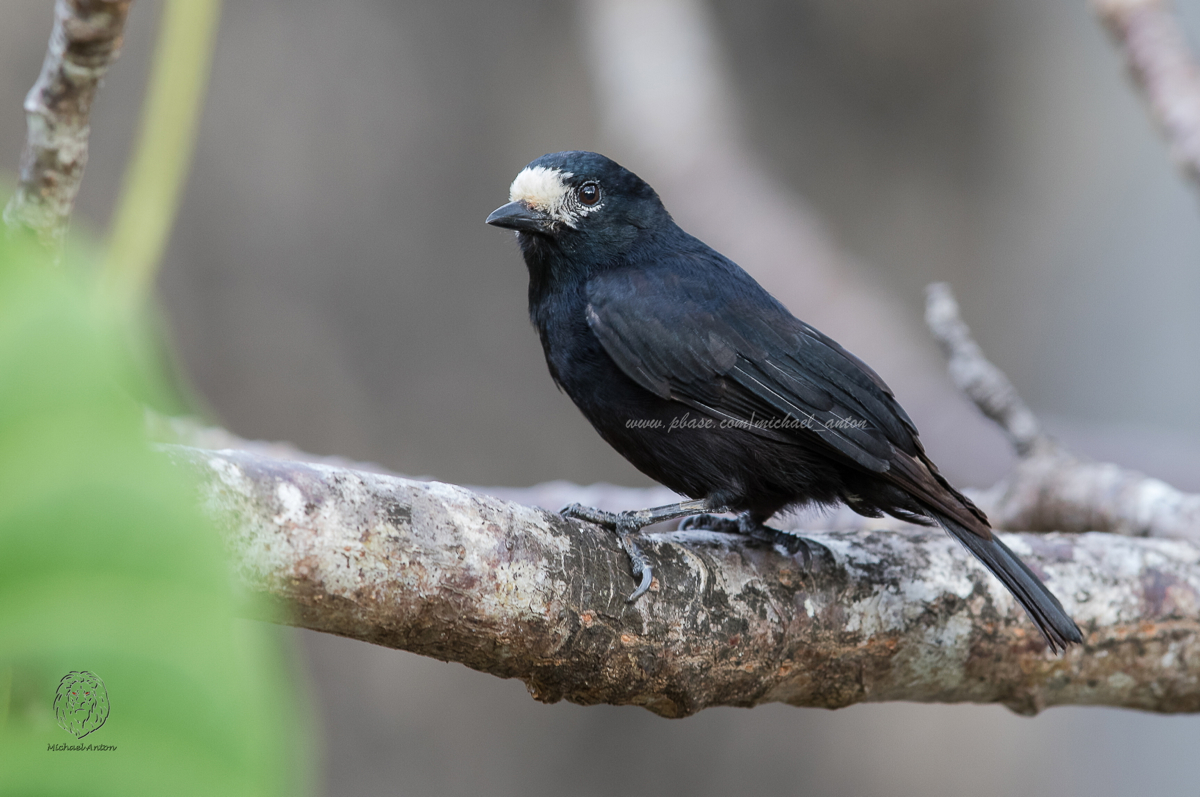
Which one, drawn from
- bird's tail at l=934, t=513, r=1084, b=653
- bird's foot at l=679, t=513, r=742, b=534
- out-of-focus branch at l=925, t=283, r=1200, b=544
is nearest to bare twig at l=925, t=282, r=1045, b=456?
out-of-focus branch at l=925, t=283, r=1200, b=544

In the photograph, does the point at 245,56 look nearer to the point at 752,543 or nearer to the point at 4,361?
the point at 752,543

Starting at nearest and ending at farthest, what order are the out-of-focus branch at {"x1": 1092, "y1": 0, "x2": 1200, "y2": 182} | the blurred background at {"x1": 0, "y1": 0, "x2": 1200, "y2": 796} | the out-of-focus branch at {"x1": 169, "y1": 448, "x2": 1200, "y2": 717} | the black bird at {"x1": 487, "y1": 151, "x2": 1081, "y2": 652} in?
1. the out-of-focus branch at {"x1": 169, "y1": 448, "x2": 1200, "y2": 717}
2. the black bird at {"x1": 487, "y1": 151, "x2": 1081, "y2": 652}
3. the out-of-focus branch at {"x1": 1092, "y1": 0, "x2": 1200, "y2": 182}
4. the blurred background at {"x1": 0, "y1": 0, "x2": 1200, "y2": 796}

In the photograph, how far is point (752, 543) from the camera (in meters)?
2.21

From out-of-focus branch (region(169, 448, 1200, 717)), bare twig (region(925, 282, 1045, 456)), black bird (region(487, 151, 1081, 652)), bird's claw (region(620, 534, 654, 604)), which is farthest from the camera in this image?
bare twig (region(925, 282, 1045, 456))

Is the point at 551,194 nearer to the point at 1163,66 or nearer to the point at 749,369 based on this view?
the point at 749,369

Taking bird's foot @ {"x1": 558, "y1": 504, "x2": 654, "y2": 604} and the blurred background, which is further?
the blurred background

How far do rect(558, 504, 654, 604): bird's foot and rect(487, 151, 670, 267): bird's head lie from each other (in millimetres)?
766

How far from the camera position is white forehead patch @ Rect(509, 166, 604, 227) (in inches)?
99.0

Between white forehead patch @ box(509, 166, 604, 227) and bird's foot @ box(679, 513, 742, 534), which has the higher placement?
white forehead patch @ box(509, 166, 604, 227)

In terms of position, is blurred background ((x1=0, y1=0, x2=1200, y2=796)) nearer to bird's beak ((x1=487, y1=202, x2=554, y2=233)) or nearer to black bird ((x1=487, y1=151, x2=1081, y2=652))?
bird's beak ((x1=487, y1=202, x2=554, y2=233))

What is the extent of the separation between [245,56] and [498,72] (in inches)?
44.4

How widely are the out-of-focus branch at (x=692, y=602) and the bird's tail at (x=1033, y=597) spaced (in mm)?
Answer: 241
